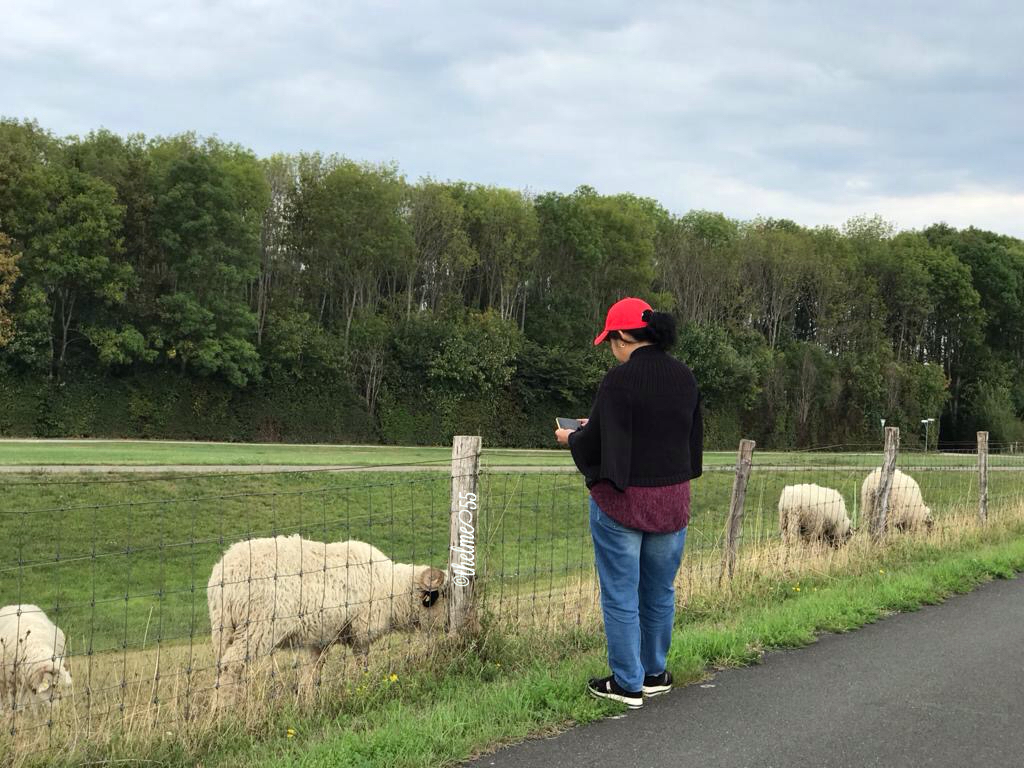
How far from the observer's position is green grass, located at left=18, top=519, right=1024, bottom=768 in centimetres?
506

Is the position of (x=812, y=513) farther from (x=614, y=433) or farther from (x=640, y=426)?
(x=614, y=433)

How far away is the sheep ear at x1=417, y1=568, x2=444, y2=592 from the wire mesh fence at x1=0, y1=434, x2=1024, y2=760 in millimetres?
13

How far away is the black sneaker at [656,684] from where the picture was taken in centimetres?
608

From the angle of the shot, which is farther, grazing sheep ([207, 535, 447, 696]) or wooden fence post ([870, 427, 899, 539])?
wooden fence post ([870, 427, 899, 539])

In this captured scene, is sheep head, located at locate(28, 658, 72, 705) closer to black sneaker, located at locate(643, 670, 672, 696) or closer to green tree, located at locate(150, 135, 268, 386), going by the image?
black sneaker, located at locate(643, 670, 672, 696)

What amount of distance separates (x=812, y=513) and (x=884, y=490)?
2646 millimetres

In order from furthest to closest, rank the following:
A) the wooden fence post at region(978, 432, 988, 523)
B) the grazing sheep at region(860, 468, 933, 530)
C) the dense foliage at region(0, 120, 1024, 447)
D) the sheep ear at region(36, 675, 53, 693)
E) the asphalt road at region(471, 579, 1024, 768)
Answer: the dense foliage at region(0, 120, 1024, 447), the wooden fence post at region(978, 432, 988, 523), the grazing sheep at region(860, 468, 933, 530), the sheep ear at region(36, 675, 53, 693), the asphalt road at region(471, 579, 1024, 768)

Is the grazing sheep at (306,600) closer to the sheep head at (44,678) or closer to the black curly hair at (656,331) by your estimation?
the sheep head at (44,678)

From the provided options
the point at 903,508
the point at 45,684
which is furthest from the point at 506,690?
the point at 903,508

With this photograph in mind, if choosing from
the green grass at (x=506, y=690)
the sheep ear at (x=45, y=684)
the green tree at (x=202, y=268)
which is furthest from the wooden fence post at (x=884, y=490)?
the green tree at (x=202, y=268)

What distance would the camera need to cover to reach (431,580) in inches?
325

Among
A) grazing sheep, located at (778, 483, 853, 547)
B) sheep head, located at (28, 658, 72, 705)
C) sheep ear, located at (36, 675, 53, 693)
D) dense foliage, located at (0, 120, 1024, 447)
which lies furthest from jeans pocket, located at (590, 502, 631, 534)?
dense foliage, located at (0, 120, 1024, 447)

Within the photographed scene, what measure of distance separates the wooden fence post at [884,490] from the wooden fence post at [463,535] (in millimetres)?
7448

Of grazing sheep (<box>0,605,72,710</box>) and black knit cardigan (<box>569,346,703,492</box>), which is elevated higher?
black knit cardigan (<box>569,346,703,492</box>)
